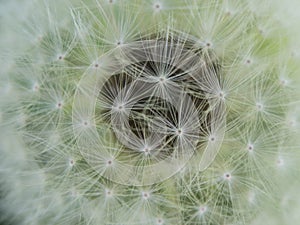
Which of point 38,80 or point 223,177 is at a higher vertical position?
point 38,80

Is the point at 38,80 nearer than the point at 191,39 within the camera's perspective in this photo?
No

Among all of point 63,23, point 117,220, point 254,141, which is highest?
point 63,23

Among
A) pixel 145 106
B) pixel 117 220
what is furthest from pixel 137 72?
pixel 117 220

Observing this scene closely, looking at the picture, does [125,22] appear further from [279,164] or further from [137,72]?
[279,164]

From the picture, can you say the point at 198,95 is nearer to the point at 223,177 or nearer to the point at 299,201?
the point at 223,177
